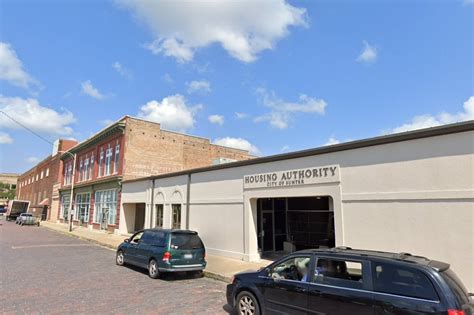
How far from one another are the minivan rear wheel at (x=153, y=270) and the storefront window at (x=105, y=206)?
19.1 metres

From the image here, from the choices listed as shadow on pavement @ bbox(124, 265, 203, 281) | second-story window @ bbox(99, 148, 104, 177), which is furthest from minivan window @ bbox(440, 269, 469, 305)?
second-story window @ bbox(99, 148, 104, 177)

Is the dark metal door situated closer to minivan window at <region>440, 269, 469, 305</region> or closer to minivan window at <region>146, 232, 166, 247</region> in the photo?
minivan window at <region>146, 232, 166, 247</region>

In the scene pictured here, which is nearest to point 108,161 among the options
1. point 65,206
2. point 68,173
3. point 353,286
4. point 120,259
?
point 68,173

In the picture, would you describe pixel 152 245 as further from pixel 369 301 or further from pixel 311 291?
pixel 369 301

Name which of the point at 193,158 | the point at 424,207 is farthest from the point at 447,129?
the point at 193,158

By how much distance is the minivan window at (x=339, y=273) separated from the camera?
541 centimetres

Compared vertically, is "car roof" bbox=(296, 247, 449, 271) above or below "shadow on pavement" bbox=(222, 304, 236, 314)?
above

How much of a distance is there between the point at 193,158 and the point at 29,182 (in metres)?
60.1

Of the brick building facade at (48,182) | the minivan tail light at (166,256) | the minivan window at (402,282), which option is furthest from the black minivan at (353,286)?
the brick building facade at (48,182)

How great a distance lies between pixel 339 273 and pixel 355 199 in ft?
17.8

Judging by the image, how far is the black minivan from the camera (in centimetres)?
464

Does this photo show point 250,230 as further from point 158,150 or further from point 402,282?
point 158,150

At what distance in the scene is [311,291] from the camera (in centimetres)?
578

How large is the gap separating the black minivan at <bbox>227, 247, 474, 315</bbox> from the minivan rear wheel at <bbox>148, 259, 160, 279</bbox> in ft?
16.0
